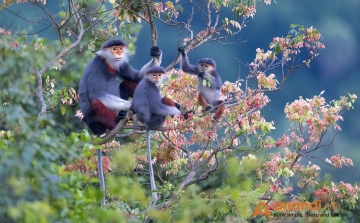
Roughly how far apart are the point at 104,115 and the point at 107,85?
321mm

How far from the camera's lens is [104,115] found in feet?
14.9

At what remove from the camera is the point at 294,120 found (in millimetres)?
4555

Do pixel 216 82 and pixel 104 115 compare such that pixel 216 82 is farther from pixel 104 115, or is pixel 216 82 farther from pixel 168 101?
pixel 104 115

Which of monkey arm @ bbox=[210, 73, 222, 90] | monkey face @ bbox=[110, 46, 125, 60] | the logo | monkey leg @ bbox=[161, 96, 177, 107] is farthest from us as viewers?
monkey arm @ bbox=[210, 73, 222, 90]

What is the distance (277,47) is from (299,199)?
40.4 inches

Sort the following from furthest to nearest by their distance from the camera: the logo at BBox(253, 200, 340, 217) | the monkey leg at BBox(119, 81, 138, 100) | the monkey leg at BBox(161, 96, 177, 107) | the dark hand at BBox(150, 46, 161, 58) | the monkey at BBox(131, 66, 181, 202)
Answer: the monkey leg at BBox(119, 81, 138, 100) < the monkey leg at BBox(161, 96, 177, 107) < the monkey at BBox(131, 66, 181, 202) < the dark hand at BBox(150, 46, 161, 58) < the logo at BBox(253, 200, 340, 217)

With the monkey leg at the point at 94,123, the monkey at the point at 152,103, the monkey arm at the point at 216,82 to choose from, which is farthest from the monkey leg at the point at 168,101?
the monkey arm at the point at 216,82

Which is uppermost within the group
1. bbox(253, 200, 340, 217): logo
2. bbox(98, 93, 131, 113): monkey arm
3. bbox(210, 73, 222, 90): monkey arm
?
bbox(210, 73, 222, 90): monkey arm

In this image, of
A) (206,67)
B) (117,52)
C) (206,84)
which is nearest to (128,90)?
(117,52)

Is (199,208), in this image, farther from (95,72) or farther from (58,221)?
(95,72)

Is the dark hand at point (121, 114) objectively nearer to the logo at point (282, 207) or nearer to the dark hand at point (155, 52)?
the dark hand at point (155, 52)

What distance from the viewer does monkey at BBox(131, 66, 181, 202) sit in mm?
4555

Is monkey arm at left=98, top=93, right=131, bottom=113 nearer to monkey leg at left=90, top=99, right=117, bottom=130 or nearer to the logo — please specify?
monkey leg at left=90, top=99, right=117, bottom=130

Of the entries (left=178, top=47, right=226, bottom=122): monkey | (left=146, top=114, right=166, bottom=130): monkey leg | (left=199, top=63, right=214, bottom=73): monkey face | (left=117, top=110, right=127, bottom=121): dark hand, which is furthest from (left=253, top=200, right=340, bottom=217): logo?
(left=199, top=63, right=214, bottom=73): monkey face
